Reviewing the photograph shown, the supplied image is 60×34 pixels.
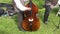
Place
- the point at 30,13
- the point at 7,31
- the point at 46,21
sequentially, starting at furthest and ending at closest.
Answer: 1. the point at 46,21
2. the point at 7,31
3. the point at 30,13

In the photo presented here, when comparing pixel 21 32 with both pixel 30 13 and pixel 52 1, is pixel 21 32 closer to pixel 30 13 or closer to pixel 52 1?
pixel 30 13

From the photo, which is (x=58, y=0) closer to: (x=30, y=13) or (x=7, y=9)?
(x=30, y=13)

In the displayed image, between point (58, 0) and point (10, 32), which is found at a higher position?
point (58, 0)

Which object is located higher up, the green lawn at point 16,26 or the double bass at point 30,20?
the double bass at point 30,20

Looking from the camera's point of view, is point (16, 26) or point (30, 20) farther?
point (16, 26)

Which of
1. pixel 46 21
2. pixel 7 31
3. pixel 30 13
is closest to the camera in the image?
pixel 30 13

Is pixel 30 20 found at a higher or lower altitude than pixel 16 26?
higher

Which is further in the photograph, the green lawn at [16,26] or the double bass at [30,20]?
the green lawn at [16,26]

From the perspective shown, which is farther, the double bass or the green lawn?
the green lawn

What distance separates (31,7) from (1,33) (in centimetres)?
57

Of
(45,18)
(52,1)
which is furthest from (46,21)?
(52,1)

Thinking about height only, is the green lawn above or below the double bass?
below

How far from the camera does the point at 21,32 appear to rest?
3197mm

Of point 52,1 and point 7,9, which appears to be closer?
point 52,1
